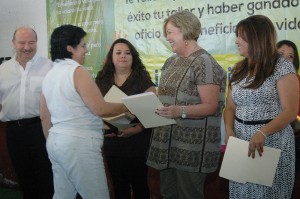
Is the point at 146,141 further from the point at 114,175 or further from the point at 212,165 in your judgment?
the point at 212,165

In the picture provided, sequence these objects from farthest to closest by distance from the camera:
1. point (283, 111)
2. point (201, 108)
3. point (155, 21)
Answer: point (155, 21) → point (201, 108) → point (283, 111)

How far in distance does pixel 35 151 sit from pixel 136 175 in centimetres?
84

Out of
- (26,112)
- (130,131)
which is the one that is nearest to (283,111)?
(130,131)

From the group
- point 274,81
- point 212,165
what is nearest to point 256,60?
point 274,81

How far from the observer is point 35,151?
2.89m

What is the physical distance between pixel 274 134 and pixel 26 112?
183cm

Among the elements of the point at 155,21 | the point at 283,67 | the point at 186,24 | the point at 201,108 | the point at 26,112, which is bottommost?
the point at 26,112

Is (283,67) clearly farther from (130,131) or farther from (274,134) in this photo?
(130,131)

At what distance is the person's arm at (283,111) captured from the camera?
A: 173 cm

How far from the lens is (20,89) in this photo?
2885 millimetres

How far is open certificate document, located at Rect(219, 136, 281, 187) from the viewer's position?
1.75 meters

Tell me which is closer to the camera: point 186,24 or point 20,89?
point 186,24

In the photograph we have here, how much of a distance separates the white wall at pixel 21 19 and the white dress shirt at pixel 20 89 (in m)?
1.41

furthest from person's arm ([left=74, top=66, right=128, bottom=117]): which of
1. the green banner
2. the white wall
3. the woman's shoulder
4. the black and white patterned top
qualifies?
the white wall
